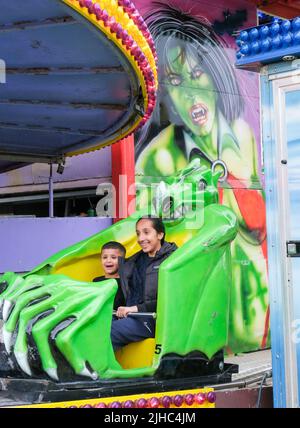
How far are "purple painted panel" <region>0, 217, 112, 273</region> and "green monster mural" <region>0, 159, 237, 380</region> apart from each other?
56.0 inches

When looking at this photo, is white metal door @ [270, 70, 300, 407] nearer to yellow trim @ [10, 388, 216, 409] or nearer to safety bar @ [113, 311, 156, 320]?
yellow trim @ [10, 388, 216, 409]

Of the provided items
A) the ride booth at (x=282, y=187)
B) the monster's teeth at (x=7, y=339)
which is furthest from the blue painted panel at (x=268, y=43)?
the monster's teeth at (x=7, y=339)

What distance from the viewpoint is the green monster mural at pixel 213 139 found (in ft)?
21.2

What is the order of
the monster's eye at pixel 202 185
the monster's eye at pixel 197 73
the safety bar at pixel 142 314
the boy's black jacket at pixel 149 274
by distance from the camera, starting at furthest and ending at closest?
the monster's eye at pixel 197 73 < the monster's eye at pixel 202 185 < the boy's black jacket at pixel 149 274 < the safety bar at pixel 142 314

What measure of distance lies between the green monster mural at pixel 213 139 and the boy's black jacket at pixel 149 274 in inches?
82.1

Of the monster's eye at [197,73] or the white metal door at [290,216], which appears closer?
the white metal door at [290,216]

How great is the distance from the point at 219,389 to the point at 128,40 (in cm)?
189

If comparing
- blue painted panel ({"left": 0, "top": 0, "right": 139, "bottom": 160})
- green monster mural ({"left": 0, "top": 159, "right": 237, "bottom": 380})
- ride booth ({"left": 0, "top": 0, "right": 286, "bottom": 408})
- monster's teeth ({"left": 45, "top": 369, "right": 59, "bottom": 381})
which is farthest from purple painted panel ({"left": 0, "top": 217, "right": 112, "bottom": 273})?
monster's teeth ({"left": 45, "top": 369, "right": 59, "bottom": 381})

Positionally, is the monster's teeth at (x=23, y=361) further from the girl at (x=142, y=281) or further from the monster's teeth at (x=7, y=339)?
the girl at (x=142, y=281)

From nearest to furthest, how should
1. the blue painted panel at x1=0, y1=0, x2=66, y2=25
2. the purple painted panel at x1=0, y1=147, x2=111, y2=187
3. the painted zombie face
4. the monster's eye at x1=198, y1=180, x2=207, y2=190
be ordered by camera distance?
the blue painted panel at x1=0, y1=0, x2=66, y2=25
the monster's eye at x1=198, y1=180, x2=207, y2=190
the purple painted panel at x1=0, y1=147, x2=111, y2=187
the painted zombie face

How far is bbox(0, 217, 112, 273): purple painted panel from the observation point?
5594 millimetres

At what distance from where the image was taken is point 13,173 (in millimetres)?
6445

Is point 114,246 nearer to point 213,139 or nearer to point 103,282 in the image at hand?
point 103,282
